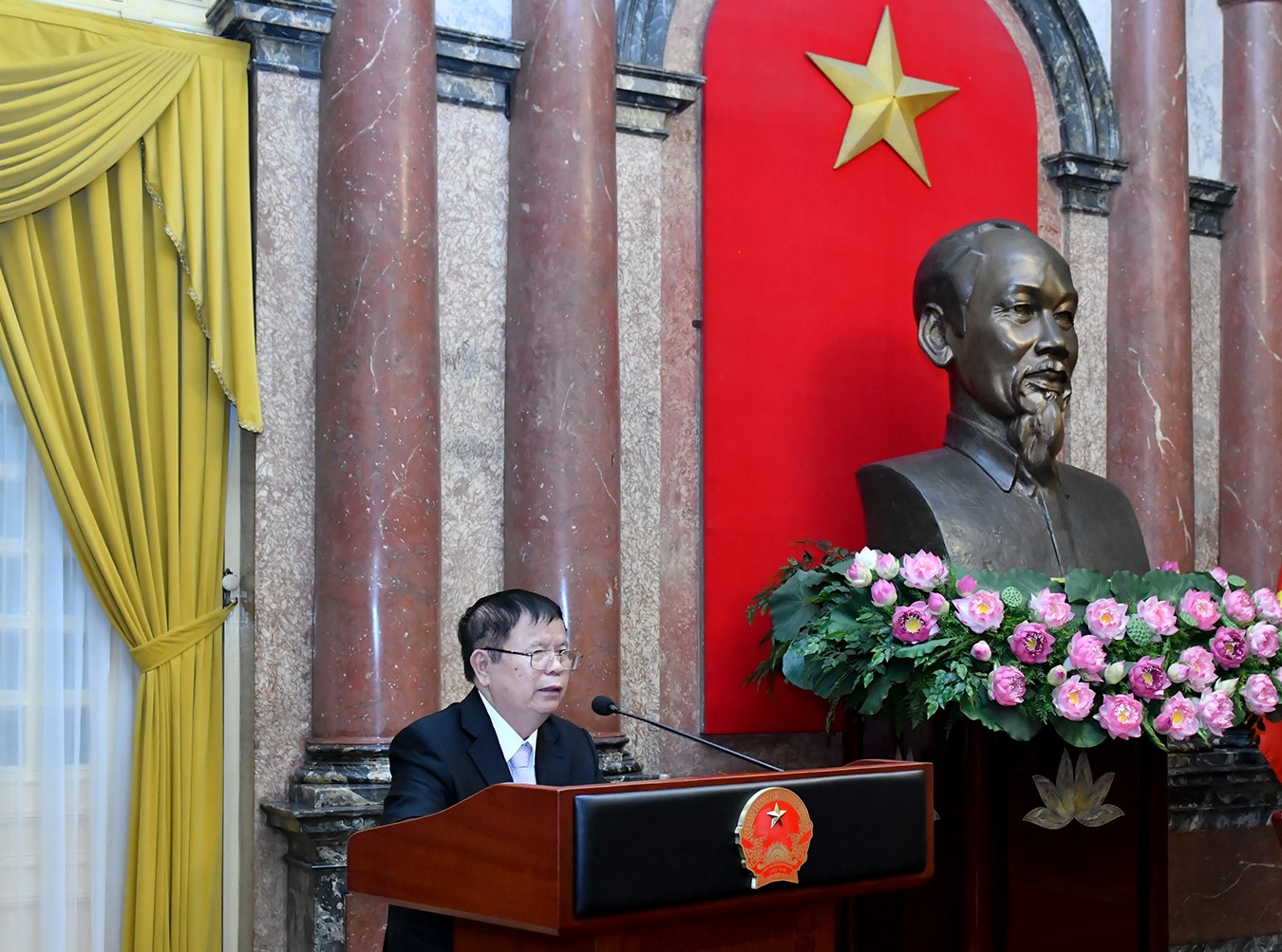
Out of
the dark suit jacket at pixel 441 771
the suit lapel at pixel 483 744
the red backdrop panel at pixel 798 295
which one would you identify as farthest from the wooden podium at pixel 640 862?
the red backdrop panel at pixel 798 295

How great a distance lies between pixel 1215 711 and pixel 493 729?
80.1 inches

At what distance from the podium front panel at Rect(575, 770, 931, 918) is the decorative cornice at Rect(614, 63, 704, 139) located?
2.96m

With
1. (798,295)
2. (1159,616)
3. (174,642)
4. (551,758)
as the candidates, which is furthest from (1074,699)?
(174,642)

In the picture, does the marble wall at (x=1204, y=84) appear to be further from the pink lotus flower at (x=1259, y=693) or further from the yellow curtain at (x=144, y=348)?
the yellow curtain at (x=144, y=348)

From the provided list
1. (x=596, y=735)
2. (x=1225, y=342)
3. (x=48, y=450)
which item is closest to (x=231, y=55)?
(x=48, y=450)

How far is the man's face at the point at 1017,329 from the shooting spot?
4.80 meters

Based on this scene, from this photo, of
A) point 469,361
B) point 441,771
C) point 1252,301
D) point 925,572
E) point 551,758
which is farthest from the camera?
point 1252,301

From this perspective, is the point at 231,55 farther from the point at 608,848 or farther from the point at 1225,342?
the point at 1225,342

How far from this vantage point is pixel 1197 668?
4.20 meters

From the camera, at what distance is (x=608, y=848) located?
234 centimetres

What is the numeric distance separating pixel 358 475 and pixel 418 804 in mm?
1770

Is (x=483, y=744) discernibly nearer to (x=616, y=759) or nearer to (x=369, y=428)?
(x=369, y=428)

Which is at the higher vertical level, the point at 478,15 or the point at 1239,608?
the point at 478,15

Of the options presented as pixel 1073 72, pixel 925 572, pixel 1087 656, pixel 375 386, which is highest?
pixel 1073 72
